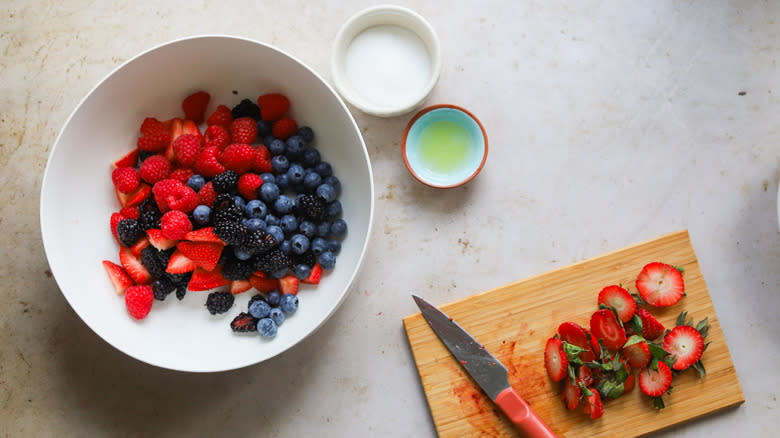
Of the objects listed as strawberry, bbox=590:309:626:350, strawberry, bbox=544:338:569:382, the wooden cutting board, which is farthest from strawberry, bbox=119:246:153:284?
strawberry, bbox=590:309:626:350

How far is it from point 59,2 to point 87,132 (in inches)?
20.5

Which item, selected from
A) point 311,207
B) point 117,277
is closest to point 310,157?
Result: point 311,207

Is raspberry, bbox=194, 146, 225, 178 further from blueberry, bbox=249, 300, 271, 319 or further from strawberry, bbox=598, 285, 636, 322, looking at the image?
strawberry, bbox=598, 285, 636, 322

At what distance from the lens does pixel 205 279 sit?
138 cm

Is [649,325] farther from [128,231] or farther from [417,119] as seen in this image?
[128,231]

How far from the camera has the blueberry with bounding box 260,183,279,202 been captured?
1346mm

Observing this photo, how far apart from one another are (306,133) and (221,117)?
0.79 ft

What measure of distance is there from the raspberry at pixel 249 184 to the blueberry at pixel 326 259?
243 mm

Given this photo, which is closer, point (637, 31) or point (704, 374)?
point (704, 374)

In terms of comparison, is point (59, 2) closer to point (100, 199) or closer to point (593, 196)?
point (100, 199)

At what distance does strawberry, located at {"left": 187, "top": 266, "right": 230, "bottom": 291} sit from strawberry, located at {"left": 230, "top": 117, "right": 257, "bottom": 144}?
36cm

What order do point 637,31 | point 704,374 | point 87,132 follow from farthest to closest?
point 637,31 < point 704,374 < point 87,132

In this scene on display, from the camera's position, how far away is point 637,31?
156 centimetres

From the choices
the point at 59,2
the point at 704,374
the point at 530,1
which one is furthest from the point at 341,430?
the point at 59,2
